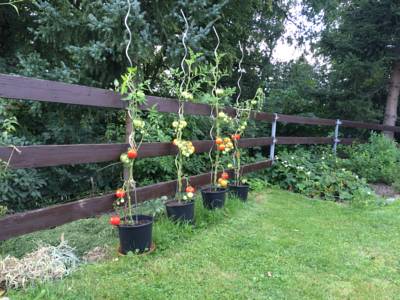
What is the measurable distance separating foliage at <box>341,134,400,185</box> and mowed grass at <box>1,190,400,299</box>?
244cm

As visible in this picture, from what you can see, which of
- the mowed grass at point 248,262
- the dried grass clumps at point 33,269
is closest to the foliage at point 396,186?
the mowed grass at point 248,262

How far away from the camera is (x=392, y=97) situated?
344 inches

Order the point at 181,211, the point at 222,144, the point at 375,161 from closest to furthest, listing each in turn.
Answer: the point at 181,211 < the point at 222,144 < the point at 375,161

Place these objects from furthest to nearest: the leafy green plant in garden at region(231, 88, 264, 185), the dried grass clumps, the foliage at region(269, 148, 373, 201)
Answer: the foliage at region(269, 148, 373, 201) < the leafy green plant in garden at region(231, 88, 264, 185) < the dried grass clumps

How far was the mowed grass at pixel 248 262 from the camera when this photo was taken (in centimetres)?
217

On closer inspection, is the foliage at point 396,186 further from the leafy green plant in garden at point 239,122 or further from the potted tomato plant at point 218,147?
the potted tomato plant at point 218,147

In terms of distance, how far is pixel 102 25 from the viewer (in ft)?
12.6

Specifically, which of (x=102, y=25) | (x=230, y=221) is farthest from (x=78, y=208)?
(x=102, y=25)

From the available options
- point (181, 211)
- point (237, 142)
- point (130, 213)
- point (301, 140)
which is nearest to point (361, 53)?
point (301, 140)

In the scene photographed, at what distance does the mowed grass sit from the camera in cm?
217

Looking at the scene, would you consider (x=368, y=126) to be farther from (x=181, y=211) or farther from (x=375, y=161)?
(x=181, y=211)

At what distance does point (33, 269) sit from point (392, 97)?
29.9 ft

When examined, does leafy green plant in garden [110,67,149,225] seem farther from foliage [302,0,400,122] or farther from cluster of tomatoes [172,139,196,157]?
foliage [302,0,400,122]

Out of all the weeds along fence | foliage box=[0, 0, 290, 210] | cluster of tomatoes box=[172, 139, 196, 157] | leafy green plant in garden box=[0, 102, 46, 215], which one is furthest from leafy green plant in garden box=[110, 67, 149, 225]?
leafy green plant in garden box=[0, 102, 46, 215]
